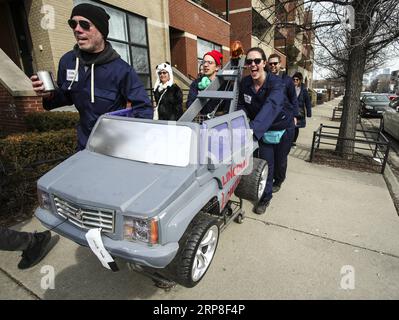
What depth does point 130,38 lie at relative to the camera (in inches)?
384

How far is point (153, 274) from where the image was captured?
2279mm

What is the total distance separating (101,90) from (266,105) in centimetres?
187

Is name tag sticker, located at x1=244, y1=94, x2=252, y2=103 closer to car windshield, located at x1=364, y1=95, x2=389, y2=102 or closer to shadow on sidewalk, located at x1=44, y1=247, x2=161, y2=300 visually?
shadow on sidewalk, located at x1=44, y1=247, x2=161, y2=300

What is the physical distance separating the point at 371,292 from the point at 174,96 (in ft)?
12.9

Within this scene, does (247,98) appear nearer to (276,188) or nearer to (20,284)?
(276,188)

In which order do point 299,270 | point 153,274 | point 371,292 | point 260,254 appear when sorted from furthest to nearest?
point 260,254
point 299,270
point 371,292
point 153,274

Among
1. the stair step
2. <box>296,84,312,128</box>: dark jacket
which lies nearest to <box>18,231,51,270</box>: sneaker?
the stair step

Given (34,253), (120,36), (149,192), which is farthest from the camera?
(120,36)

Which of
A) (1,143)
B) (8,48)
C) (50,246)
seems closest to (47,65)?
(8,48)

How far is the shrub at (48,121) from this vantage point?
5.13 metres

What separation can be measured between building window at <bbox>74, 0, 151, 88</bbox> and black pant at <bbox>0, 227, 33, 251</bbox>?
7654mm

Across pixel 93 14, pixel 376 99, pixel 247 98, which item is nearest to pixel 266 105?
pixel 247 98

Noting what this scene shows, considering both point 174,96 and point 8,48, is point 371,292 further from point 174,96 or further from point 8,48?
point 8,48

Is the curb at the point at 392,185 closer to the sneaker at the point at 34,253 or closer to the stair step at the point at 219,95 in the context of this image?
the stair step at the point at 219,95
